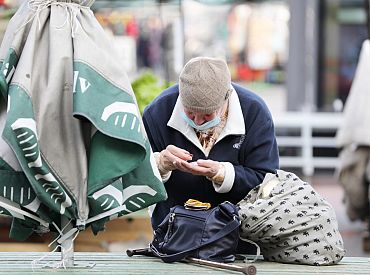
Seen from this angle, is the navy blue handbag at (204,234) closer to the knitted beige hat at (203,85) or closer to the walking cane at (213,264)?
the walking cane at (213,264)

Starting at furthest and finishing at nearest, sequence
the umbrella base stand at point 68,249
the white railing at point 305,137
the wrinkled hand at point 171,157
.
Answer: the white railing at point 305,137 < the wrinkled hand at point 171,157 < the umbrella base stand at point 68,249

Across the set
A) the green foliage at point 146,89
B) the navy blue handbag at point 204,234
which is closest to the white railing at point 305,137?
the green foliage at point 146,89

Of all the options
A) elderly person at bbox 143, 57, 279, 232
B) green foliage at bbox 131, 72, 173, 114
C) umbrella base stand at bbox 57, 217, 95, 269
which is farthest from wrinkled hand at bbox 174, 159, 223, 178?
green foliage at bbox 131, 72, 173, 114

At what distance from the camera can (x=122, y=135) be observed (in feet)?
12.5

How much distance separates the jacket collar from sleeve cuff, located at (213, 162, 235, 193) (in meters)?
0.14

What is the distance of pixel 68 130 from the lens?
391 cm

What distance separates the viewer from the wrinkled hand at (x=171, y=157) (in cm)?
423

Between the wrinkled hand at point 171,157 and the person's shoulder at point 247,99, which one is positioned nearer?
the wrinkled hand at point 171,157

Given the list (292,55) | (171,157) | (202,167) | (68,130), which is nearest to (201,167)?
(202,167)

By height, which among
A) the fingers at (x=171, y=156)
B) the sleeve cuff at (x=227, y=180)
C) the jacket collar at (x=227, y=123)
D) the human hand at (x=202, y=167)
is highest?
the jacket collar at (x=227, y=123)

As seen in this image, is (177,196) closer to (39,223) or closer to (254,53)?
(39,223)

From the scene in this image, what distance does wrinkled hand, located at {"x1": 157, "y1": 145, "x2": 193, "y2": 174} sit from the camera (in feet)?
13.9

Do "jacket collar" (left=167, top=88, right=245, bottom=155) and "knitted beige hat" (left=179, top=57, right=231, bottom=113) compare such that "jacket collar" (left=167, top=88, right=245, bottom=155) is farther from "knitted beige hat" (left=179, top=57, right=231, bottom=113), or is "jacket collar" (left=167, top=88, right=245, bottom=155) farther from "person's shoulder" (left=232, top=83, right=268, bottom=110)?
"knitted beige hat" (left=179, top=57, right=231, bottom=113)

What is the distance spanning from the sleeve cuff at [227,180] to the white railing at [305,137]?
912 cm
